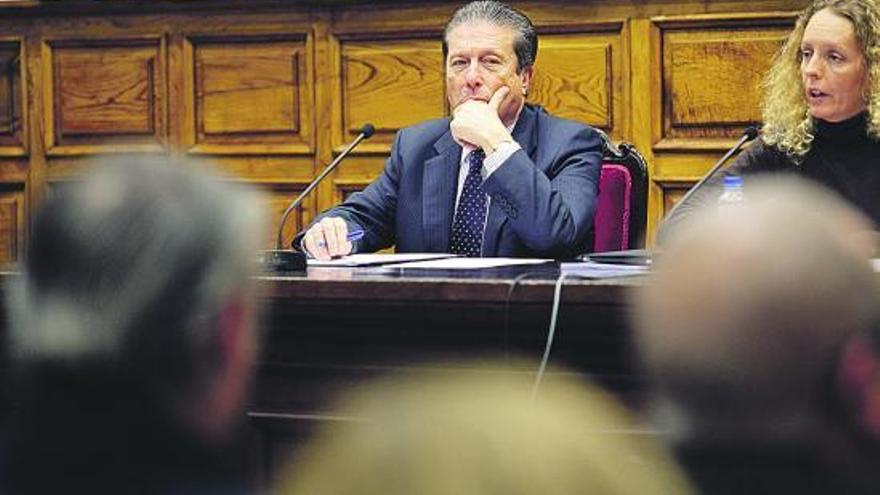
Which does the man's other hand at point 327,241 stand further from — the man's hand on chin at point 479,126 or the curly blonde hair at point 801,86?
the curly blonde hair at point 801,86

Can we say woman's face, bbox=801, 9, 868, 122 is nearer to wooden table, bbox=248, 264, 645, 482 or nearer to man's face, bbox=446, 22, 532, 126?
man's face, bbox=446, 22, 532, 126

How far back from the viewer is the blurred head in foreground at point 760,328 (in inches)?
19.3

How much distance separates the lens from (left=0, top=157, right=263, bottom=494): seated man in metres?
0.60

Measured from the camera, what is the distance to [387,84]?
171 inches

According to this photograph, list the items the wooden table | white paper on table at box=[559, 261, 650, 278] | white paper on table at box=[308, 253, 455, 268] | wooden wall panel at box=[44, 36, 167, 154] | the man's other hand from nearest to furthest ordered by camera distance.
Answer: the wooden table, white paper on table at box=[559, 261, 650, 278], white paper on table at box=[308, 253, 455, 268], the man's other hand, wooden wall panel at box=[44, 36, 167, 154]

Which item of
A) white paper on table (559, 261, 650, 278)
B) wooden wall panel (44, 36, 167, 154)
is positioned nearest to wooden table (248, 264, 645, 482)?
white paper on table (559, 261, 650, 278)

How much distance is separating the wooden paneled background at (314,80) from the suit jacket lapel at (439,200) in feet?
4.26

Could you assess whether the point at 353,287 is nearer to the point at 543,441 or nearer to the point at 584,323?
the point at 584,323

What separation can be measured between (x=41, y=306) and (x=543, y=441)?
0.29 metres

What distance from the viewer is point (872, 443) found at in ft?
1.64

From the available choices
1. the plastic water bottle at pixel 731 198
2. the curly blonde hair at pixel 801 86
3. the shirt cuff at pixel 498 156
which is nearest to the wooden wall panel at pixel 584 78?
the curly blonde hair at pixel 801 86

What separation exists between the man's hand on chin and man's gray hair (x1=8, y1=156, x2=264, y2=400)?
6.71 ft

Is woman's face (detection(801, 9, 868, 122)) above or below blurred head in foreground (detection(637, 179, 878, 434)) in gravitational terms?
above

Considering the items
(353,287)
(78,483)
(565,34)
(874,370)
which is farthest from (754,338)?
(565,34)
